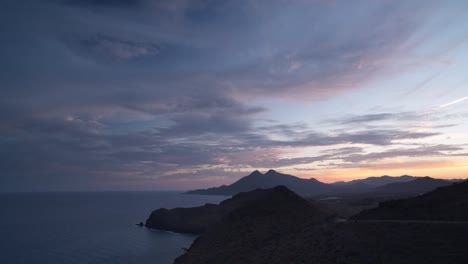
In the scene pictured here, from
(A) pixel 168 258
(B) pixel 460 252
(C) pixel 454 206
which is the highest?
(C) pixel 454 206

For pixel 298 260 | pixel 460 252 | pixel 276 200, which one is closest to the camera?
pixel 460 252

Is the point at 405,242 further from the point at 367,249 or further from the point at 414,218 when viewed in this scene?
the point at 414,218

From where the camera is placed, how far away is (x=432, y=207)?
41.9 m

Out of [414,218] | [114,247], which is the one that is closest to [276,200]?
[414,218]

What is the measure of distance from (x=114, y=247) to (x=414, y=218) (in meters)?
74.0

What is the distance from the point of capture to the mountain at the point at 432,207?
38.4 metres

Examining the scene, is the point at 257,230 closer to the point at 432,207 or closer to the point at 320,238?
the point at 320,238

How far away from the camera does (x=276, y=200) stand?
7300cm

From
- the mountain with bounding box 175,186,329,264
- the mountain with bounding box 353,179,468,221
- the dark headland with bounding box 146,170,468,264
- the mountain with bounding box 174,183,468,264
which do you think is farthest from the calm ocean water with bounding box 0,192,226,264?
the mountain with bounding box 353,179,468,221

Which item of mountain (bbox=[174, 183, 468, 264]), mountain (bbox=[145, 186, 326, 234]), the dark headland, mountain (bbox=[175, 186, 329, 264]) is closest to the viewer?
mountain (bbox=[174, 183, 468, 264])

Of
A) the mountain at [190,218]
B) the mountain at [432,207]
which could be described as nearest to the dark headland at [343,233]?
the mountain at [432,207]

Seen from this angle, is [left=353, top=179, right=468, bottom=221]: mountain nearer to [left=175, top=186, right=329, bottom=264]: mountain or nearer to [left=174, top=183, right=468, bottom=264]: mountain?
[left=174, top=183, right=468, bottom=264]: mountain

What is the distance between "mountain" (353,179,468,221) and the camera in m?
38.4

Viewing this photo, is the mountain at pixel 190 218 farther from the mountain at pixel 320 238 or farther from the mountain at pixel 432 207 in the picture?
the mountain at pixel 432 207
